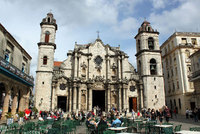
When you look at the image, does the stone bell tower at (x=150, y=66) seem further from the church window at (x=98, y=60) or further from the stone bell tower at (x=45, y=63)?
the stone bell tower at (x=45, y=63)

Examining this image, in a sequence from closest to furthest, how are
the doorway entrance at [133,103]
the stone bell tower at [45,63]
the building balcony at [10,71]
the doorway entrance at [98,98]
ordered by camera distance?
the building balcony at [10,71], the stone bell tower at [45,63], the doorway entrance at [133,103], the doorway entrance at [98,98]

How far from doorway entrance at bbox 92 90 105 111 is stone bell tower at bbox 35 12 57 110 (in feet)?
24.9

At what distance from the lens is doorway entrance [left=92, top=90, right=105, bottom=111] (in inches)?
1156

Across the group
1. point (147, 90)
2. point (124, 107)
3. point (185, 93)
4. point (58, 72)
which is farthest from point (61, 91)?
point (185, 93)

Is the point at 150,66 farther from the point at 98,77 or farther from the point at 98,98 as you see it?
the point at 98,98

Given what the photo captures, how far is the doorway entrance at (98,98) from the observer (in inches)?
1156

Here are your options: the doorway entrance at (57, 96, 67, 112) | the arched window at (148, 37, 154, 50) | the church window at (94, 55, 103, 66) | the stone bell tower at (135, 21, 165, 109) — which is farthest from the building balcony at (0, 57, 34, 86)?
the arched window at (148, 37, 154, 50)

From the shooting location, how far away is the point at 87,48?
30672 millimetres

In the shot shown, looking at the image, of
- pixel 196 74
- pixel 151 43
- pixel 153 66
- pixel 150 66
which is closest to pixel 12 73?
pixel 150 66

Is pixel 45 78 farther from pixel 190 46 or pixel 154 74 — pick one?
pixel 190 46

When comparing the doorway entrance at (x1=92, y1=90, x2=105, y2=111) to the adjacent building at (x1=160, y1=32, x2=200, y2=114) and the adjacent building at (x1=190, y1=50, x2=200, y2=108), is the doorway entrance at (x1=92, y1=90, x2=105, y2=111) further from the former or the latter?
the adjacent building at (x1=160, y1=32, x2=200, y2=114)

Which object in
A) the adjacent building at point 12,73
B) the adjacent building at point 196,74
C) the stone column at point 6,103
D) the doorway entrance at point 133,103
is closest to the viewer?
the adjacent building at point 12,73

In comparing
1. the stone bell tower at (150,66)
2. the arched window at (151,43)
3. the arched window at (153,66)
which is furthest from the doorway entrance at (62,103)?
the arched window at (151,43)

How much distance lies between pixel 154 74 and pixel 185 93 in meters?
6.51
